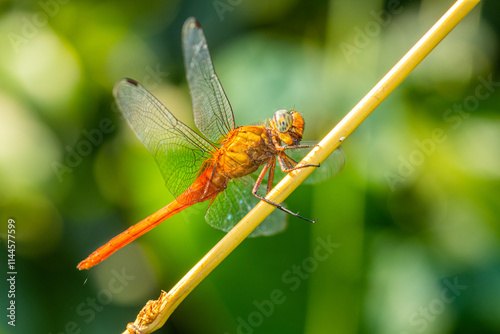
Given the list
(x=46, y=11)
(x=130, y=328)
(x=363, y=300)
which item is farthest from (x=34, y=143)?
(x=363, y=300)

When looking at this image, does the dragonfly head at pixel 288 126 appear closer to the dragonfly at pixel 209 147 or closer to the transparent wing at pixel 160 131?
the dragonfly at pixel 209 147

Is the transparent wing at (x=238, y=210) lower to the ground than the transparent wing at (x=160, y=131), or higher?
lower

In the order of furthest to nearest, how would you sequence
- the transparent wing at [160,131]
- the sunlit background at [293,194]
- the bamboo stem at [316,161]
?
the sunlit background at [293,194]
the transparent wing at [160,131]
the bamboo stem at [316,161]

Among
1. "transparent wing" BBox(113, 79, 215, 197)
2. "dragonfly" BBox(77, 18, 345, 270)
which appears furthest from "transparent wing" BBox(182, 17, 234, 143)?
"transparent wing" BBox(113, 79, 215, 197)

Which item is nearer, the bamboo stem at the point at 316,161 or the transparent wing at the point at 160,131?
the bamboo stem at the point at 316,161

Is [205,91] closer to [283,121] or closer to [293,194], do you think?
[283,121]

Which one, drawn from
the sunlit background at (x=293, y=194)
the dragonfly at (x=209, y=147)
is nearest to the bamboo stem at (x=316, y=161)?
the dragonfly at (x=209, y=147)
